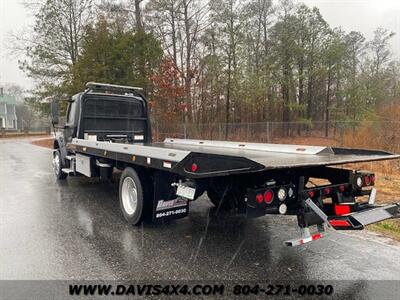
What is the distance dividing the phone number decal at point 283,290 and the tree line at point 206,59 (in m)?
18.3

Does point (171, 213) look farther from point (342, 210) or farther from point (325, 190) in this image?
point (342, 210)

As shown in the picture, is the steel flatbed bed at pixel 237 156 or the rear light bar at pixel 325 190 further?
the rear light bar at pixel 325 190

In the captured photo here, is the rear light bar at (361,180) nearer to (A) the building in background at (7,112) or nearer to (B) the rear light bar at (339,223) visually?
(B) the rear light bar at (339,223)

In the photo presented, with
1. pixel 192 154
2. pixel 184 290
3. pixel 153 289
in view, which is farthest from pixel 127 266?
pixel 192 154

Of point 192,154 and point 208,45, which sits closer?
point 192,154

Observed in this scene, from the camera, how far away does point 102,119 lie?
8.70 meters

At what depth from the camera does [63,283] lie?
3.42 metres

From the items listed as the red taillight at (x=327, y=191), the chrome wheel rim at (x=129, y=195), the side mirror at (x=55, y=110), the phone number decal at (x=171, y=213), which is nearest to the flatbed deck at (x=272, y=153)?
the red taillight at (x=327, y=191)

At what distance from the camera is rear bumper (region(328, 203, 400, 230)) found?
11.5ft

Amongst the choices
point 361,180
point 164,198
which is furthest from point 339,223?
point 164,198

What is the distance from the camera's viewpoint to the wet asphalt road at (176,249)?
12.0 ft

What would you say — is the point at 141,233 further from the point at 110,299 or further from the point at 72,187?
the point at 72,187

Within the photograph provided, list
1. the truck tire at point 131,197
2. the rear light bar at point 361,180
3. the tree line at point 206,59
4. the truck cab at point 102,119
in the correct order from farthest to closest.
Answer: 1. the tree line at point 206,59
2. the truck cab at point 102,119
3. the truck tire at point 131,197
4. the rear light bar at point 361,180

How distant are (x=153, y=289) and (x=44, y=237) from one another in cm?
236
